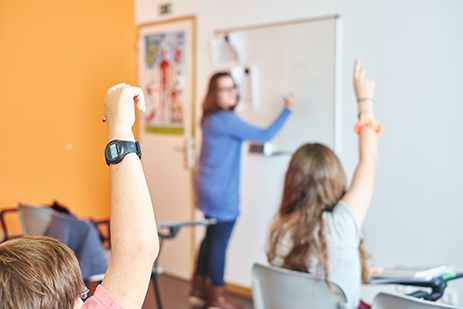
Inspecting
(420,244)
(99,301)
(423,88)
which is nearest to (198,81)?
(423,88)

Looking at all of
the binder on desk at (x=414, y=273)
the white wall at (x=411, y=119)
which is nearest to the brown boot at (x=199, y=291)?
the white wall at (x=411, y=119)

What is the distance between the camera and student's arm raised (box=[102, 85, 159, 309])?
73 cm

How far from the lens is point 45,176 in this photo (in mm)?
2941

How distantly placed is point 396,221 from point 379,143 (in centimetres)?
49

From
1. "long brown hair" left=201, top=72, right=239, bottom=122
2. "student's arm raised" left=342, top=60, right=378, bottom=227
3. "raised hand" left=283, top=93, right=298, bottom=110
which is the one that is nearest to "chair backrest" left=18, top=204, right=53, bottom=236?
"long brown hair" left=201, top=72, right=239, bottom=122

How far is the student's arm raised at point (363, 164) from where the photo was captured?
156 centimetres

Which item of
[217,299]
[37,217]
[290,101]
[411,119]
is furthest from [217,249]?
[411,119]

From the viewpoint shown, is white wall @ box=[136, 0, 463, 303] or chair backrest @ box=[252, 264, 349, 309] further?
white wall @ box=[136, 0, 463, 303]

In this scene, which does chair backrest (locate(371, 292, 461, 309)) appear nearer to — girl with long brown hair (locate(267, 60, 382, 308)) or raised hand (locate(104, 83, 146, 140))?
girl with long brown hair (locate(267, 60, 382, 308))

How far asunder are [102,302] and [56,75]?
0.98m

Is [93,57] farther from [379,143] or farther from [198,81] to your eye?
[198,81]

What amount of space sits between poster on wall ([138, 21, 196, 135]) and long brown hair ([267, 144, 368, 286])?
2245 mm

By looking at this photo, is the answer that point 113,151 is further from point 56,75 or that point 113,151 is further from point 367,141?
point 367,141

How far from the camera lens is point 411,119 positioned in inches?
103
